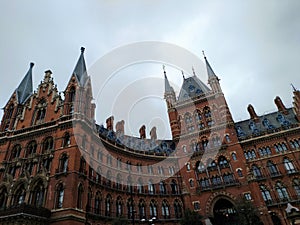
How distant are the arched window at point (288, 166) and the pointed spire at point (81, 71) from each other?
36773 millimetres

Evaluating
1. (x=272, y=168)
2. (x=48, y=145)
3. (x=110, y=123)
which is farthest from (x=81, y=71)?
(x=272, y=168)

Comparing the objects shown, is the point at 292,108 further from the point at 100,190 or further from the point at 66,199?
the point at 66,199

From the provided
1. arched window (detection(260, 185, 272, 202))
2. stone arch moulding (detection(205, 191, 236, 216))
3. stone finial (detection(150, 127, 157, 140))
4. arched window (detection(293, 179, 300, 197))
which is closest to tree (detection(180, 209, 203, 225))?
Answer: stone arch moulding (detection(205, 191, 236, 216))

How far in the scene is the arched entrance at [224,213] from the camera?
3816cm

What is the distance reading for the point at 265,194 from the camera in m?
38.9

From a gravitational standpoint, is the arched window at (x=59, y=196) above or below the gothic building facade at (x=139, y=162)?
below

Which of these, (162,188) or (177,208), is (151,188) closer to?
(162,188)

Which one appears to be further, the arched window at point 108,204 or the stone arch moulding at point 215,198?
the stone arch moulding at point 215,198

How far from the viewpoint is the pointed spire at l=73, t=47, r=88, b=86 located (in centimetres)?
3781

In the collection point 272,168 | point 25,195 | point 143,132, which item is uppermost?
point 143,132

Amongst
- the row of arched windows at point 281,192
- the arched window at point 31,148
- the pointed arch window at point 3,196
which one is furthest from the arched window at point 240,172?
the pointed arch window at point 3,196

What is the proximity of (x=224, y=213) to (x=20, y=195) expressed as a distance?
31.4 meters

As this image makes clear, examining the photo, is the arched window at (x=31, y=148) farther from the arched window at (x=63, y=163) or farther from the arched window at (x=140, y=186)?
the arched window at (x=140, y=186)

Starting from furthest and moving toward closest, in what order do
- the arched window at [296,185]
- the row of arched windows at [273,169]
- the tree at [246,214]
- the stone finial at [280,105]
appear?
the stone finial at [280,105] < the row of arched windows at [273,169] < the arched window at [296,185] < the tree at [246,214]
